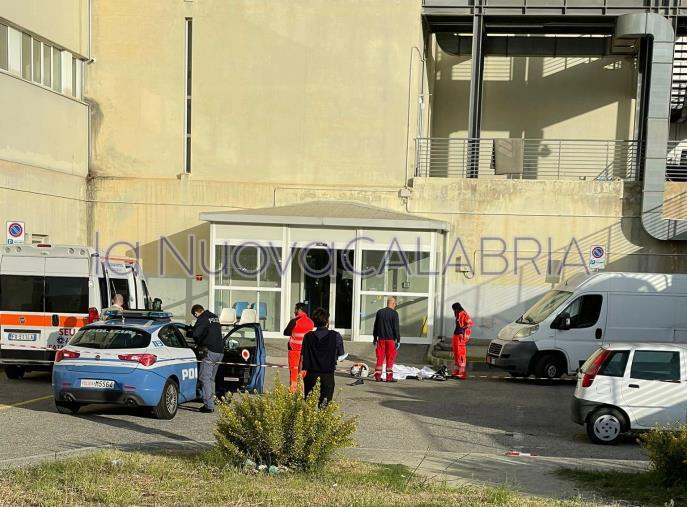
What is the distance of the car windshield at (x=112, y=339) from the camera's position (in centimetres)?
1183

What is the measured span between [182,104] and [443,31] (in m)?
9.17

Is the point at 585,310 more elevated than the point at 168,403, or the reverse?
the point at 585,310

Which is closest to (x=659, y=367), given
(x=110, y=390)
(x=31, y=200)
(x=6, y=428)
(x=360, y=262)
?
(x=110, y=390)

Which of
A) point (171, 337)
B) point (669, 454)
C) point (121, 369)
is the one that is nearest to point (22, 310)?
point (171, 337)

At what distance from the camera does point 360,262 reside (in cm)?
2295

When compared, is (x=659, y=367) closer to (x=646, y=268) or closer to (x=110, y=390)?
(x=110, y=390)

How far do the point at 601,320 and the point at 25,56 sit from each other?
15864 mm

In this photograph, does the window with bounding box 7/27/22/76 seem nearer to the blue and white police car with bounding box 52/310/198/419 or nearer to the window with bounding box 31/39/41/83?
the window with bounding box 31/39/41/83

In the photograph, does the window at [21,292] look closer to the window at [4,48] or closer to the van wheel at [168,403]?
the van wheel at [168,403]

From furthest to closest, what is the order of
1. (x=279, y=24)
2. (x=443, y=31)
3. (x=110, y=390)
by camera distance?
(x=443, y=31)
(x=279, y=24)
(x=110, y=390)

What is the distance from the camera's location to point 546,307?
18.5 metres

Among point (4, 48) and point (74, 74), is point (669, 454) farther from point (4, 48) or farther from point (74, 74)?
point (74, 74)

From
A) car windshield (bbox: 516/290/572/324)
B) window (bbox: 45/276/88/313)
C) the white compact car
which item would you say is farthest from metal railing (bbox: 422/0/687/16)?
the white compact car

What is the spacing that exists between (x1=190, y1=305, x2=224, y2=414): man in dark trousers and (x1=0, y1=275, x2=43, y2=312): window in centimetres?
460
